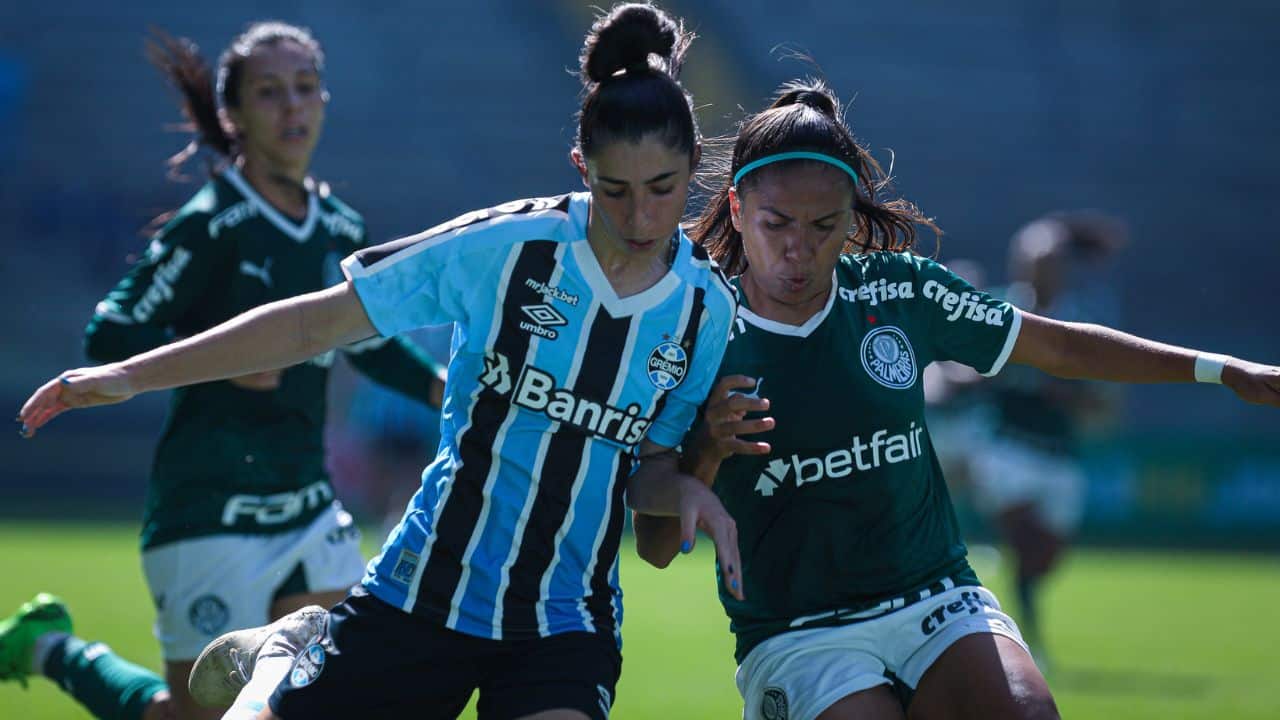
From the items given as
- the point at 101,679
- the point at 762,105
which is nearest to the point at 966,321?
the point at 101,679

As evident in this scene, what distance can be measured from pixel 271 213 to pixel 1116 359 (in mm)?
2654

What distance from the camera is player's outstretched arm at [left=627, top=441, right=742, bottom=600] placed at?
9.82ft

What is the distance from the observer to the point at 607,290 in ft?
10.6

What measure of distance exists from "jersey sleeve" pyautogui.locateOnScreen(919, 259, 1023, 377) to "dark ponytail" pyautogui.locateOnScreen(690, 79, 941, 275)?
0.67 feet

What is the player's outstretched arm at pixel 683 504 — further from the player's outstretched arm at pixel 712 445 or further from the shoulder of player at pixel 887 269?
the shoulder of player at pixel 887 269

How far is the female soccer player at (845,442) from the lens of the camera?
3.48 meters

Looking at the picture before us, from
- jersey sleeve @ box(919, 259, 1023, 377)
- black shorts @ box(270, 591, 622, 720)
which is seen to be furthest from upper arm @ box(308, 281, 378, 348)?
jersey sleeve @ box(919, 259, 1023, 377)

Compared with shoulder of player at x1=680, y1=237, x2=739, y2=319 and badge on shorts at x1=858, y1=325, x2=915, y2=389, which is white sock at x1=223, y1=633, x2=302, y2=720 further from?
badge on shorts at x1=858, y1=325, x2=915, y2=389

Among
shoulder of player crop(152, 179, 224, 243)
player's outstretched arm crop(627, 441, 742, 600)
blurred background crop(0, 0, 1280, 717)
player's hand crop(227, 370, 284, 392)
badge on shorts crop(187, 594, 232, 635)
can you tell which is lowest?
badge on shorts crop(187, 594, 232, 635)

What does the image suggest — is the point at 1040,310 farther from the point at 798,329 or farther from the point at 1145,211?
the point at 1145,211

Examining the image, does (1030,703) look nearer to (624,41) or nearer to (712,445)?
(712,445)

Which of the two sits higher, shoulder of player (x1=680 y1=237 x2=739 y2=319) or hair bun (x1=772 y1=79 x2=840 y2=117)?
hair bun (x1=772 y1=79 x2=840 y2=117)

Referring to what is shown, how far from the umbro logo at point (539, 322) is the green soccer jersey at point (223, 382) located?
160 centimetres

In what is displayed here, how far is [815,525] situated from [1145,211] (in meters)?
20.1
